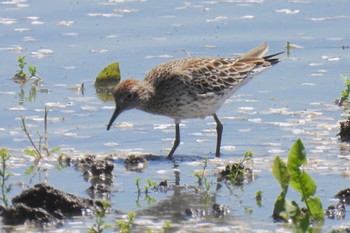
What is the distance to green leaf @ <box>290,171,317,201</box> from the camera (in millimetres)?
8906

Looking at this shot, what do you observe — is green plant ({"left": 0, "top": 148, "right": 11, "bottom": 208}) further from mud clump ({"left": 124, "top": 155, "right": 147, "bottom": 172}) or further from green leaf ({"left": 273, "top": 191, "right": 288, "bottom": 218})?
green leaf ({"left": 273, "top": 191, "right": 288, "bottom": 218})

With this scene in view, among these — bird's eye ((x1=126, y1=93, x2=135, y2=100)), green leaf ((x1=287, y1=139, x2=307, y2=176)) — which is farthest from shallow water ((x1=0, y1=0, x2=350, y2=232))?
green leaf ((x1=287, y1=139, x2=307, y2=176))

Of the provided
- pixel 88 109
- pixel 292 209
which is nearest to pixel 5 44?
pixel 88 109

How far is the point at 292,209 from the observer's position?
916 centimetres

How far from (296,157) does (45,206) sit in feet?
7.86

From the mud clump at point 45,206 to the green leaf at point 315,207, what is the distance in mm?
1927

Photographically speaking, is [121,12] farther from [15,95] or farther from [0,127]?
[0,127]

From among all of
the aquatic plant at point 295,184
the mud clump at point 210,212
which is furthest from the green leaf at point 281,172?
the mud clump at point 210,212

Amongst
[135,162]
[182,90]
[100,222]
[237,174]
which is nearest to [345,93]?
[182,90]

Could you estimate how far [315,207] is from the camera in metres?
9.18

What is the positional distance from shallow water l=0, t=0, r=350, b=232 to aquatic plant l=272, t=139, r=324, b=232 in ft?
1.10

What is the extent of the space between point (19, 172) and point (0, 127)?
1730 millimetres

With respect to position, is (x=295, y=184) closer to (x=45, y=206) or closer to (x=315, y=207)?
(x=315, y=207)

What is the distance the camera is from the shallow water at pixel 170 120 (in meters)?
10.7
